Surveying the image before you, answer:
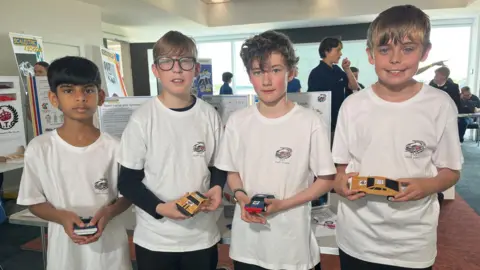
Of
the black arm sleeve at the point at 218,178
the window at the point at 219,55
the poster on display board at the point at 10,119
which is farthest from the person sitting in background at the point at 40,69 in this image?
the window at the point at 219,55

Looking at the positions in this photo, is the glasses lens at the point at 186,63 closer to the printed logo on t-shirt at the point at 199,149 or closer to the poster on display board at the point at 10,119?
the printed logo on t-shirt at the point at 199,149

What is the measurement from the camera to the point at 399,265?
1308mm

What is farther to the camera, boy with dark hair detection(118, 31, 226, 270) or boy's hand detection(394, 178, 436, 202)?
boy with dark hair detection(118, 31, 226, 270)

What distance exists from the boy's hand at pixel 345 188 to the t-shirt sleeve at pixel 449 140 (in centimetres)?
33

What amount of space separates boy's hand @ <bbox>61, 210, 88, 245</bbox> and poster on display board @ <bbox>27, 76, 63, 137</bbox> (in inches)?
135

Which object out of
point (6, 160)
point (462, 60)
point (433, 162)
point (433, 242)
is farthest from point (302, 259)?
point (462, 60)

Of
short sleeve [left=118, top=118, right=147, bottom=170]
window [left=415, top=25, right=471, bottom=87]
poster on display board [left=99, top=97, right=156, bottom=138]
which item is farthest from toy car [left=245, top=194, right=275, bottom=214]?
window [left=415, top=25, right=471, bottom=87]

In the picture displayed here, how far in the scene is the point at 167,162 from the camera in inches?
57.6

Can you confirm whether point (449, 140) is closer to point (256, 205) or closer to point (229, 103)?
point (256, 205)

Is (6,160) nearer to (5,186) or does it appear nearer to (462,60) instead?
(5,186)

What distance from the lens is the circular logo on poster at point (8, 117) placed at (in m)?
3.91

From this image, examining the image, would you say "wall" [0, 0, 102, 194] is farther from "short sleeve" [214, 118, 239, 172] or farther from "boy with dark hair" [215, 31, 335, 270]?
"boy with dark hair" [215, 31, 335, 270]

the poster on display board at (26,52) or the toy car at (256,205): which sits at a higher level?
the poster on display board at (26,52)

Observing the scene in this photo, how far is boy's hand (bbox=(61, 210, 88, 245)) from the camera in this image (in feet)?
4.45
